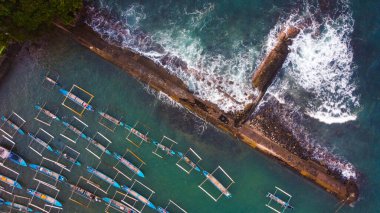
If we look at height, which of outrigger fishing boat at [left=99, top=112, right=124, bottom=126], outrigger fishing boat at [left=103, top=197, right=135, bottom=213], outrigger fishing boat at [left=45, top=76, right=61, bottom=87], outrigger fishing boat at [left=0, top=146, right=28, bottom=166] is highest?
outrigger fishing boat at [left=45, top=76, right=61, bottom=87]

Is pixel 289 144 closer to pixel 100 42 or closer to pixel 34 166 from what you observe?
pixel 100 42

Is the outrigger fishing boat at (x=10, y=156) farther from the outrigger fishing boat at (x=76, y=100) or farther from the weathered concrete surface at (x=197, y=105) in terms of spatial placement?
the weathered concrete surface at (x=197, y=105)

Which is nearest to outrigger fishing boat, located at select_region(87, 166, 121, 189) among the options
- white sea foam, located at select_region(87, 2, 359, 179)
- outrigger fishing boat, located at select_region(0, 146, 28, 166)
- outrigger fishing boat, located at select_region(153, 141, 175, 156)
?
outrigger fishing boat, located at select_region(153, 141, 175, 156)

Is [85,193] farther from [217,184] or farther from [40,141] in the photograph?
[217,184]

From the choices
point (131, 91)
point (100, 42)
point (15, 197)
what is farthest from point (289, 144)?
point (15, 197)

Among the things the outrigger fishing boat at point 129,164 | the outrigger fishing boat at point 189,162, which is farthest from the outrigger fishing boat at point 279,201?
the outrigger fishing boat at point 129,164

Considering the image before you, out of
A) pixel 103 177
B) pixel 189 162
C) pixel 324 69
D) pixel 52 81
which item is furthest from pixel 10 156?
pixel 324 69

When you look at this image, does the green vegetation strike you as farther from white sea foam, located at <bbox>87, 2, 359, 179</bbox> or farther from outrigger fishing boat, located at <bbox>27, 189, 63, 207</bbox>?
outrigger fishing boat, located at <bbox>27, 189, 63, 207</bbox>

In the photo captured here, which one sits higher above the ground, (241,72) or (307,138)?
(241,72)
